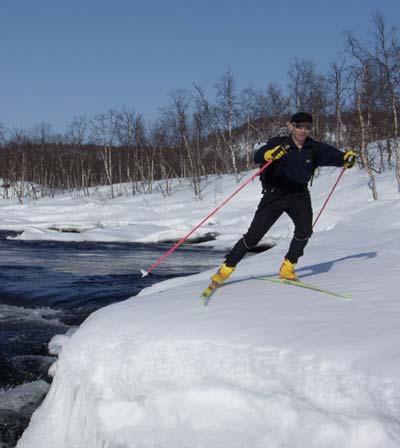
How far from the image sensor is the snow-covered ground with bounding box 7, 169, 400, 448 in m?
2.61

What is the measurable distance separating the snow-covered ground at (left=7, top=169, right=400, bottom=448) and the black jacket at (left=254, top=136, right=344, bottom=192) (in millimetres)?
1074

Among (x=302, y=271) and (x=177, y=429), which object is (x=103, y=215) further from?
(x=177, y=429)

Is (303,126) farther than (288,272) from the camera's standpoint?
No

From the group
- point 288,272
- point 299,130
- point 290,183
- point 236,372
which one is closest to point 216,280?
point 288,272

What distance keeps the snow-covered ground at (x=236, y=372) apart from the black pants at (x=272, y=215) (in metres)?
0.39

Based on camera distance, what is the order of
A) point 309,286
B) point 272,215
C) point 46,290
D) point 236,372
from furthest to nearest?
point 46,290, point 272,215, point 309,286, point 236,372

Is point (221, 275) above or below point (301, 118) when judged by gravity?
below

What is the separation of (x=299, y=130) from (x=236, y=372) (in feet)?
9.29

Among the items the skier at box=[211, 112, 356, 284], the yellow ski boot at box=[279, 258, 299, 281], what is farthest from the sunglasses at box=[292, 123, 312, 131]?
the yellow ski boot at box=[279, 258, 299, 281]

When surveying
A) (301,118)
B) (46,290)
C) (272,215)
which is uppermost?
(301,118)

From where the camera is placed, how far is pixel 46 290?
986cm

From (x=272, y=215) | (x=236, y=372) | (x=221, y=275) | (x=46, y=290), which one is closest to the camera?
(x=236, y=372)

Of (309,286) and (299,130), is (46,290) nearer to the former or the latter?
(309,286)

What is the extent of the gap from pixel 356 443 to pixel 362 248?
22.1ft
